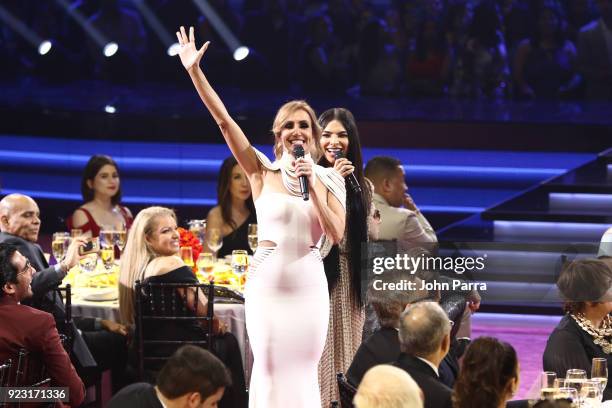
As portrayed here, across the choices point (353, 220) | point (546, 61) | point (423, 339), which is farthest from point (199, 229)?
point (546, 61)

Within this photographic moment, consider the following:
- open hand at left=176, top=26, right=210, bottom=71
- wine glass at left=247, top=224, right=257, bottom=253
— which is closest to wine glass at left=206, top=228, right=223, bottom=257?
wine glass at left=247, top=224, right=257, bottom=253

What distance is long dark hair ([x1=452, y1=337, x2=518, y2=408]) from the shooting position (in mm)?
3398

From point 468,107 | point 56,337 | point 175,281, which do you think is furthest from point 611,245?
point 468,107

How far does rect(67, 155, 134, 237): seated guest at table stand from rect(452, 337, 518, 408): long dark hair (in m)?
4.18

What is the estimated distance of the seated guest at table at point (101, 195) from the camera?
7.33 meters

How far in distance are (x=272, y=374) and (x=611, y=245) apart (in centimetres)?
162

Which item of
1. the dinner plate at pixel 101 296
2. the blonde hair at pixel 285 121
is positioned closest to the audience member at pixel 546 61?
the dinner plate at pixel 101 296

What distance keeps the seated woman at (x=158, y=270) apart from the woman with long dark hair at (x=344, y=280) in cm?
70

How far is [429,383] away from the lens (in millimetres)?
3660

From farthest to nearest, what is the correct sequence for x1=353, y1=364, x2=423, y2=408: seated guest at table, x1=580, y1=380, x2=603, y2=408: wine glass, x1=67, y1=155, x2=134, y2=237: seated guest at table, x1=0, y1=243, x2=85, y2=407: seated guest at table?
x1=67, y1=155, x2=134, y2=237: seated guest at table < x1=0, y1=243, x2=85, y2=407: seated guest at table < x1=580, y1=380, x2=603, y2=408: wine glass < x1=353, y1=364, x2=423, y2=408: seated guest at table

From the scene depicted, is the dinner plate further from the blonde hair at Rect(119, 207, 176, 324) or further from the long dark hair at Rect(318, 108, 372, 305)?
the long dark hair at Rect(318, 108, 372, 305)

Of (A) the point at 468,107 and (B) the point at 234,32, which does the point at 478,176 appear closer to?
(A) the point at 468,107

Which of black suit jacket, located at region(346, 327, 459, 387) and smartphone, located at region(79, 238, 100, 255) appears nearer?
black suit jacket, located at region(346, 327, 459, 387)

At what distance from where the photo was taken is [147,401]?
3.50 meters
